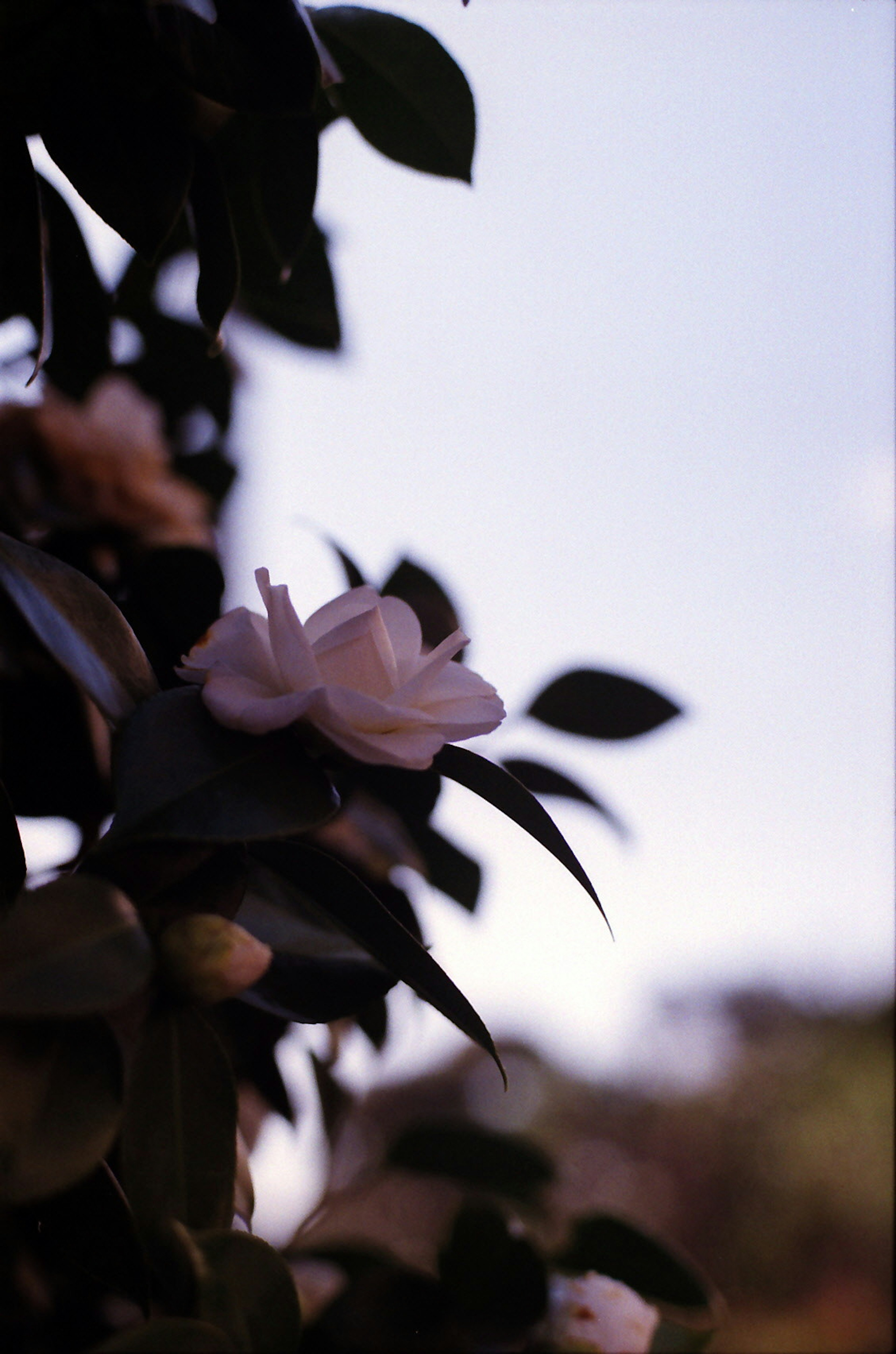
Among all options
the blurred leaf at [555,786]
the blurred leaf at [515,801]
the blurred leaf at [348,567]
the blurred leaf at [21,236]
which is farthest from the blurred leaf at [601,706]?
the blurred leaf at [21,236]

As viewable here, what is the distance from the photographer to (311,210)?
0.49 meters

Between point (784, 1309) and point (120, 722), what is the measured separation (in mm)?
2964

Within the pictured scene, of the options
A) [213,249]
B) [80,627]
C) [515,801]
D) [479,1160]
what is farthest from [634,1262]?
[213,249]

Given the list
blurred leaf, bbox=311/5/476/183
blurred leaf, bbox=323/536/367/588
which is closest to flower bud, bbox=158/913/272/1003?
blurred leaf, bbox=323/536/367/588

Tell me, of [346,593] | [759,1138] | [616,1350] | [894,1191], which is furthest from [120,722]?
[759,1138]

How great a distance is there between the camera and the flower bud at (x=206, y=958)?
0.95ft

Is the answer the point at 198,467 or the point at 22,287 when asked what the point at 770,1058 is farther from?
the point at 22,287

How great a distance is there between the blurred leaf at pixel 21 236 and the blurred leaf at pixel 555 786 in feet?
1.12

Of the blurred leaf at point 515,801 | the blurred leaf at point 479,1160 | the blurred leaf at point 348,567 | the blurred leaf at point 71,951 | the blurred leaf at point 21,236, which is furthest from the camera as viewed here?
the blurred leaf at point 479,1160

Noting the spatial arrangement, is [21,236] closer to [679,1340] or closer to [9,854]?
[9,854]

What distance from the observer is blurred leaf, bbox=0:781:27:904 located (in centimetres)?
35

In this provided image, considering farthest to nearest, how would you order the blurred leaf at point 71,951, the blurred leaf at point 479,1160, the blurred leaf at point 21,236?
the blurred leaf at point 479,1160
the blurred leaf at point 21,236
the blurred leaf at point 71,951

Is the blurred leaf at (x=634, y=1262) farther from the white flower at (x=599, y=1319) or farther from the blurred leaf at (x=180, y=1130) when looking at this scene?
the blurred leaf at (x=180, y=1130)

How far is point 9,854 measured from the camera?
0.35 meters
